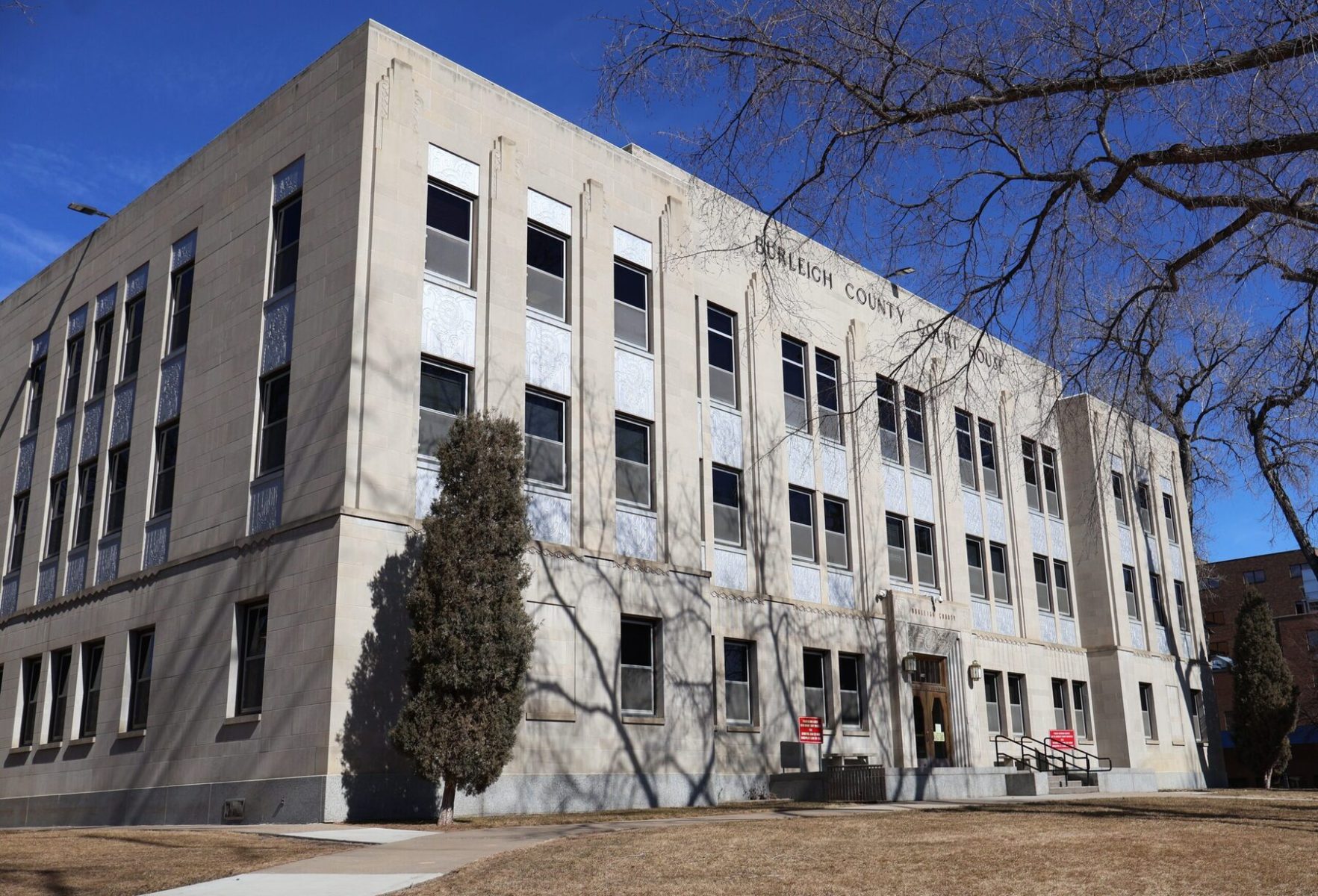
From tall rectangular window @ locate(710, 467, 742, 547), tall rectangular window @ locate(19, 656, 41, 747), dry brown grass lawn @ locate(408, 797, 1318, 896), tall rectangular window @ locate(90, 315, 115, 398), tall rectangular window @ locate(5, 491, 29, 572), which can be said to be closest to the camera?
dry brown grass lawn @ locate(408, 797, 1318, 896)

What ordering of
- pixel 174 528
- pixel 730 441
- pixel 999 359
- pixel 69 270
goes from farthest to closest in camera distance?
pixel 69 270 → pixel 730 441 → pixel 174 528 → pixel 999 359

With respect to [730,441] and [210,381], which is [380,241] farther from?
[730,441]

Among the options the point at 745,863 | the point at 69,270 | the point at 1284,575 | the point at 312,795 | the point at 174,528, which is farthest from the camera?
the point at 1284,575

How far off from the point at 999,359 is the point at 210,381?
563 inches

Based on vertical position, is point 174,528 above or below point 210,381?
below

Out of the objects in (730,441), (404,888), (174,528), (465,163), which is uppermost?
(465,163)

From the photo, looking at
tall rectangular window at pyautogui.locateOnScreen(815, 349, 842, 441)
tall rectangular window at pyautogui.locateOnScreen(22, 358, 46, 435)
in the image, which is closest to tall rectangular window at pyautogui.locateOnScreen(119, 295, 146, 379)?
tall rectangular window at pyautogui.locateOnScreen(22, 358, 46, 435)

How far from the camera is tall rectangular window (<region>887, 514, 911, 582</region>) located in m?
30.7

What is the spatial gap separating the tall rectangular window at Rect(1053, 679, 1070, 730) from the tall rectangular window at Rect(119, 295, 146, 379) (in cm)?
2681

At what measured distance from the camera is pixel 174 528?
72.4 feet

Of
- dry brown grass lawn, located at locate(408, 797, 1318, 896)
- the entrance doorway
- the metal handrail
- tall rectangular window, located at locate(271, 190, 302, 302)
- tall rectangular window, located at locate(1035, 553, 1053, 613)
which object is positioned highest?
tall rectangular window, located at locate(271, 190, 302, 302)

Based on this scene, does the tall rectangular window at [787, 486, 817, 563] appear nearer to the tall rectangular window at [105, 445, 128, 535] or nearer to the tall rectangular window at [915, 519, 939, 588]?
the tall rectangular window at [915, 519, 939, 588]

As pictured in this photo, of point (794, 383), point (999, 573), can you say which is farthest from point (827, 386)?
point (999, 573)

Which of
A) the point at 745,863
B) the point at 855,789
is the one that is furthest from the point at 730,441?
the point at 745,863
